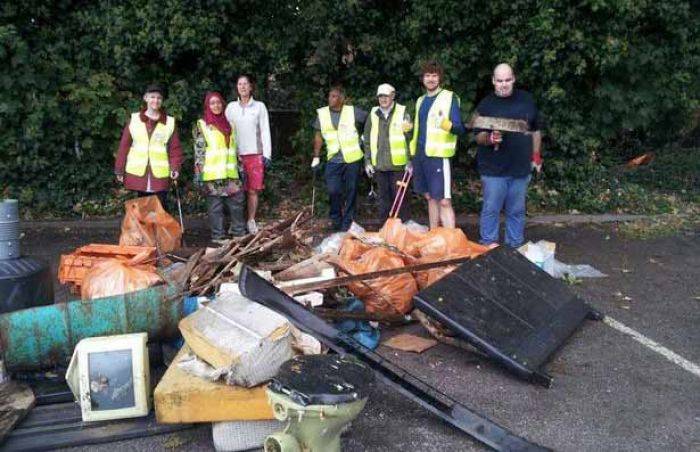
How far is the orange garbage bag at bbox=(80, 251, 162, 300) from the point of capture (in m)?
4.41

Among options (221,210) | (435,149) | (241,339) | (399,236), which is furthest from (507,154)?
(241,339)

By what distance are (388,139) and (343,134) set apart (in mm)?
608

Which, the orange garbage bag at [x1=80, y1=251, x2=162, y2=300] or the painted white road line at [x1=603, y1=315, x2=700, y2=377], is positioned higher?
the orange garbage bag at [x1=80, y1=251, x2=162, y2=300]

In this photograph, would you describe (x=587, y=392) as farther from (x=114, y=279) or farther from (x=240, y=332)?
(x=114, y=279)

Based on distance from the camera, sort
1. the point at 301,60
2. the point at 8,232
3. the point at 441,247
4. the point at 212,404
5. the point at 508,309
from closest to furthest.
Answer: the point at 212,404, the point at 8,232, the point at 508,309, the point at 441,247, the point at 301,60

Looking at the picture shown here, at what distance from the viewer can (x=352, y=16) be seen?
853cm

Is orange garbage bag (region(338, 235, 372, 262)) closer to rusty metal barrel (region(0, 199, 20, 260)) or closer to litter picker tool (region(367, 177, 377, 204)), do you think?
rusty metal barrel (region(0, 199, 20, 260))

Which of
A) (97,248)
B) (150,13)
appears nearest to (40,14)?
(150,13)

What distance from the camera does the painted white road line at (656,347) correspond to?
4.18m

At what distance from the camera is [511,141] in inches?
231

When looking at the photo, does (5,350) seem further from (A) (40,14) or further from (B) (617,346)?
(A) (40,14)

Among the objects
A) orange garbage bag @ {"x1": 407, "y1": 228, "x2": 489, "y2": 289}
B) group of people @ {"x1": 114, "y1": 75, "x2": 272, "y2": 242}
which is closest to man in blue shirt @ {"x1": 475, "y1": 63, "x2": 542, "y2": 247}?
orange garbage bag @ {"x1": 407, "y1": 228, "x2": 489, "y2": 289}

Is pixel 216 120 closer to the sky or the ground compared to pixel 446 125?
closer to the sky

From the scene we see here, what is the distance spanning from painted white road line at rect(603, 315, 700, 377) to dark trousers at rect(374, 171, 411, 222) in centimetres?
266
